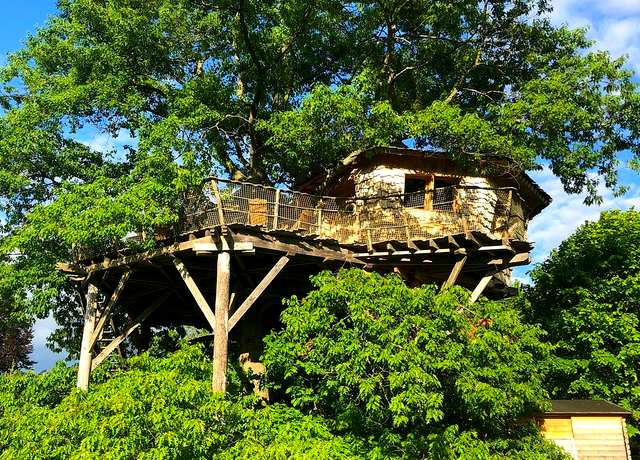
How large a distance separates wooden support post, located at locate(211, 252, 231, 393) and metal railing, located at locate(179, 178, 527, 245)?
992 millimetres

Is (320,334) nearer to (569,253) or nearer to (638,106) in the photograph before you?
(569,253)

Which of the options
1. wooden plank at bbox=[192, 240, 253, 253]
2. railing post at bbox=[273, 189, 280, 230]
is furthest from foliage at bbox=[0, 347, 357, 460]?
railing post at bbox=[273, 189, 280, 230]

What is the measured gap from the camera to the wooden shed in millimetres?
11430

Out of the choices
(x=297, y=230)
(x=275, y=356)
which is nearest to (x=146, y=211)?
(x=297, y=230)

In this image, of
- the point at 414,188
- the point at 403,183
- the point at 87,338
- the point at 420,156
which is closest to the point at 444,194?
the point at 403,183

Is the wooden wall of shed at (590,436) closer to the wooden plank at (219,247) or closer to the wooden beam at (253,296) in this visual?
the wooden beam at (253,296)

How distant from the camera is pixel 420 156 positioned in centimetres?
1570

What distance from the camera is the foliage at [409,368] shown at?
892 cm

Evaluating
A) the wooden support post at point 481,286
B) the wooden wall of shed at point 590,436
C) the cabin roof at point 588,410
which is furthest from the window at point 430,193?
the wooden wall of shed at point 590,436

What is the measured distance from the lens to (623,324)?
14.1m

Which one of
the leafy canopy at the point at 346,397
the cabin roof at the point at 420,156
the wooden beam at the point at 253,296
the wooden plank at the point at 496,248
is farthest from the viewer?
the cabin roof at the point at 420,156

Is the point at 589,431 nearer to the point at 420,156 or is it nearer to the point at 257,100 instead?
the point at 420,156

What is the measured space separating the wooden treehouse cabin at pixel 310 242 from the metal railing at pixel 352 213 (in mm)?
29

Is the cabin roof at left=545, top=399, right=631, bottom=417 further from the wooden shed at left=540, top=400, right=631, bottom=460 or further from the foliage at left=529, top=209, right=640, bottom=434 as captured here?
the foliage at left=529, top=209, right=640, bottom=434
